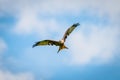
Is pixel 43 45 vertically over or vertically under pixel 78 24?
under

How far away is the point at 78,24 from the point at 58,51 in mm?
8895

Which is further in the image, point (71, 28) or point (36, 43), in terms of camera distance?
point (71, 28)

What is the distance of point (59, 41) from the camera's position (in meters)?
54.6

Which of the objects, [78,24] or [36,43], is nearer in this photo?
[36,43]

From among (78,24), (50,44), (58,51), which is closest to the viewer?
(58,51)

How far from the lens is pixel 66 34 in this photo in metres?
57.9

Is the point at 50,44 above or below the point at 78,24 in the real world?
below

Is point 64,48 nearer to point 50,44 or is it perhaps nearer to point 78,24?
point 50,44

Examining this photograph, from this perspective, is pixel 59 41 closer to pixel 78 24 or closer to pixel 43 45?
pixel 43 45

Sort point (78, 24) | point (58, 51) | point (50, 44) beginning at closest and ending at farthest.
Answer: point (58, 51) < point (50, 44) < point (78, 24)

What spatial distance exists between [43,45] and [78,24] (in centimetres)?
715

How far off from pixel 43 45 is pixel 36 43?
1069 millimetres

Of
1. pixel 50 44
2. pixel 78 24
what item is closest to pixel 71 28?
pixel 78 24

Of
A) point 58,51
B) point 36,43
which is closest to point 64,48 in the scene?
point 58,51
